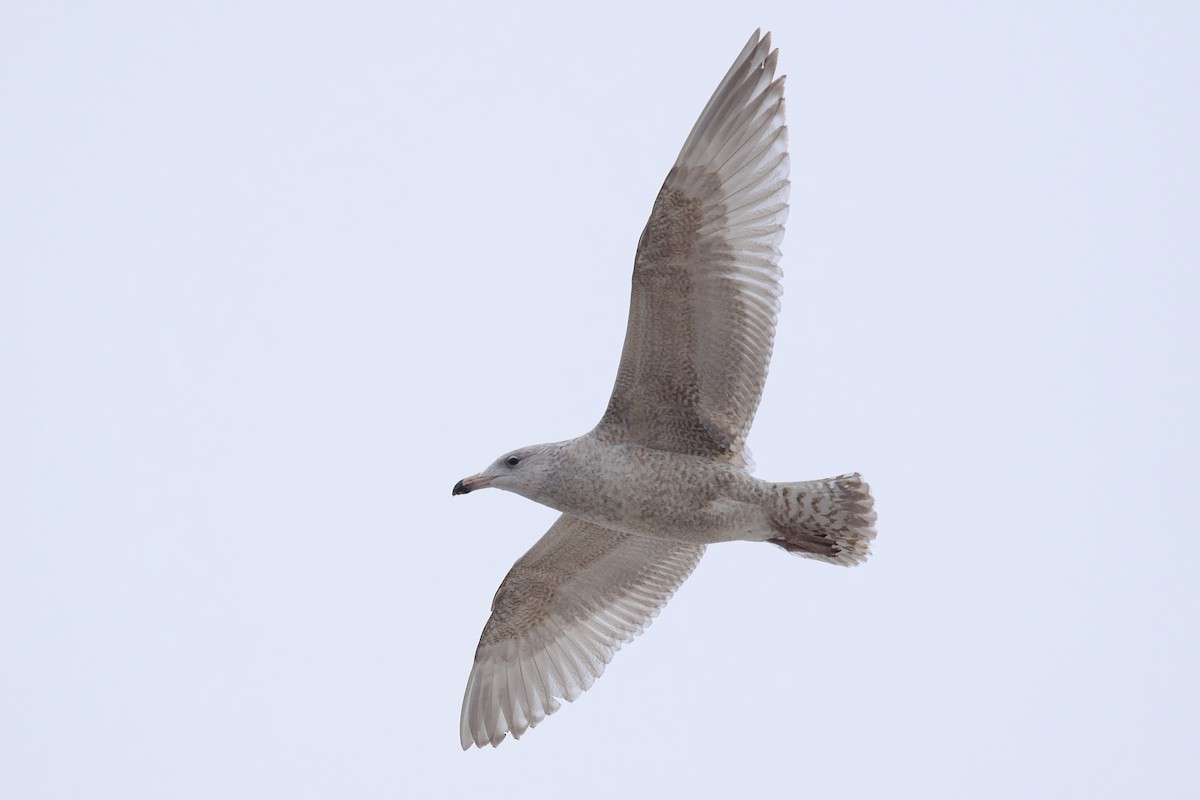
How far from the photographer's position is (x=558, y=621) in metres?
11.2

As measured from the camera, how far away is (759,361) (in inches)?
380

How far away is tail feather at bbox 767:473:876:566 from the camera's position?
31.2ft

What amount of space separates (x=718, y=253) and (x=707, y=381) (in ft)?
2.75

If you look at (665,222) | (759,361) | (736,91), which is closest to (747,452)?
(759,361)

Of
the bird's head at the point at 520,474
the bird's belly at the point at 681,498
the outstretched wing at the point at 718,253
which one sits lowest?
the bird's belly at the point at 681,498

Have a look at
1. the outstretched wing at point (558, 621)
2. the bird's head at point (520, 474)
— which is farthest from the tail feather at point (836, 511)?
the outstretched wing at point (558, 621)

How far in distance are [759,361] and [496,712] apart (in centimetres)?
347

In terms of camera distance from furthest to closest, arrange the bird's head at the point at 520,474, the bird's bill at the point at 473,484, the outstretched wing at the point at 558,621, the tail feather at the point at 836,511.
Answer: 1. the outstretched wing at the point at 558,621
2. the bird's bill at the point at 473,484
3. the bird's head at the point at 520,474
4. the tail feather at the point at 836,511

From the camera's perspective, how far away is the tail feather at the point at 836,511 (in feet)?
31.2

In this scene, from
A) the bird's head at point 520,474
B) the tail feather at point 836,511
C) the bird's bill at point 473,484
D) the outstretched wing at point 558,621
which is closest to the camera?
the tail feather at point 836,511

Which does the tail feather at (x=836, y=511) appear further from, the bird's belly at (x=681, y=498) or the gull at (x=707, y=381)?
the bird's belly at (x=681, y=498)

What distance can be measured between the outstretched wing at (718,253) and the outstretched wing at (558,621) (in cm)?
182

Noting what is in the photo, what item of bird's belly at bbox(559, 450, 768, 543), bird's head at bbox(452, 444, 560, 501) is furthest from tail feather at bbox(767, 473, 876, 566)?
bird's head at bbox(452, 444, 560, 501)

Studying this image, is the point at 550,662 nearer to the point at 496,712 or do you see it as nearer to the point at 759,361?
the point at 496,712
